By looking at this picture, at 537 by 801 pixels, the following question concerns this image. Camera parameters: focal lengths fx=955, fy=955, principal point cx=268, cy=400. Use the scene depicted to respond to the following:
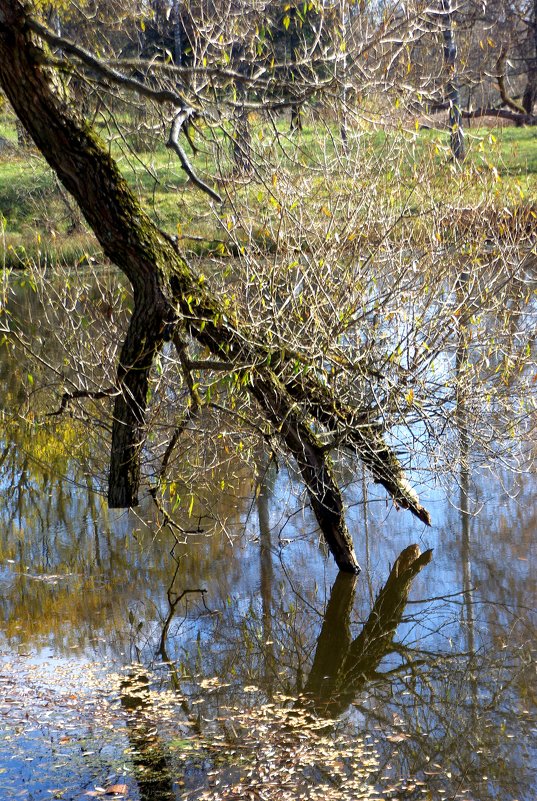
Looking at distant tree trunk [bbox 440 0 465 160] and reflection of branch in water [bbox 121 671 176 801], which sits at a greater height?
distant tree trunk [bbox 440 0 465 160]

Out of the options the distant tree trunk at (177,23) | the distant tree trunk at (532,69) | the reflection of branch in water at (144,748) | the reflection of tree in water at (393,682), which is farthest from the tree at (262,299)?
the distant tree trunk at (532,69)

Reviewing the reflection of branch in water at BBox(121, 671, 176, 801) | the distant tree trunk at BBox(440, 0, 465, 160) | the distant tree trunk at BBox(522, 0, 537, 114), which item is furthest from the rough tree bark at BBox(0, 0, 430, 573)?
the distant tree trunk at BBox(522, 0, 537, 114)

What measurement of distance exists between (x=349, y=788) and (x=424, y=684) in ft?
4.41

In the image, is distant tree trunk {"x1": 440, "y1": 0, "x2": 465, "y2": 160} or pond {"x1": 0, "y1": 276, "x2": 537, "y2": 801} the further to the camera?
distant tree trunk {"x1": 440, "y1": 0, "x2": 465, "y2": 160}

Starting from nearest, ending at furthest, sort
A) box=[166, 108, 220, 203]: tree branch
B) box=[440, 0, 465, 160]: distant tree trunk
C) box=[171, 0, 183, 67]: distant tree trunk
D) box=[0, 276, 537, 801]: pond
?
box=[0, 276, 537, 801]: pond → box=[166, 108, 220, 203]: tree branch → box=[440, 0, 465, 160]: distant tree trunk → box=[171, 0, 183, 67]: distant tree trunk

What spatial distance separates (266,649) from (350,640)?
23.2 inches

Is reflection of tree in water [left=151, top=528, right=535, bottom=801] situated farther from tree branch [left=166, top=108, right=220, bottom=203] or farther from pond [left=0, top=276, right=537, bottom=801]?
tree branch [left=166, top=108, right=220, bottom=203]

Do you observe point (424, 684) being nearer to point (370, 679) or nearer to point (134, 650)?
point (370, 679)

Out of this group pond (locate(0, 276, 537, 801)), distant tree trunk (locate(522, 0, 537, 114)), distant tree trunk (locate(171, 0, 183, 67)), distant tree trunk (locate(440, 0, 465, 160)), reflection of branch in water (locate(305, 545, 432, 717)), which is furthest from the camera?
distant tree trunk (locate(522, 0, 537, 114))

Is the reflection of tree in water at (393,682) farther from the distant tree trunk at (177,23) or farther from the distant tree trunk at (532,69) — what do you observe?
the distant tree trunk at (532,69)

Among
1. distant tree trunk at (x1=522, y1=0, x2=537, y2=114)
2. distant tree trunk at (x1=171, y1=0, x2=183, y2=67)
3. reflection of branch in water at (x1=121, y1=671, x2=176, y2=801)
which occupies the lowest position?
reflection of branch in water at (x1=121, y1=671, x2=176, y2=801)

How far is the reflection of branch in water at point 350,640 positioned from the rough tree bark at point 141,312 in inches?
23.4

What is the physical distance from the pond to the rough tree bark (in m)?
0.61

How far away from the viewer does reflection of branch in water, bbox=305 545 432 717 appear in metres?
5.59
